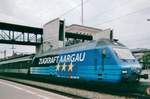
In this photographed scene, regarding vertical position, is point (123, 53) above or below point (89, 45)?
below

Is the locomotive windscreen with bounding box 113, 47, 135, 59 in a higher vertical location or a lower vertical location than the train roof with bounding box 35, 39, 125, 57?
lower

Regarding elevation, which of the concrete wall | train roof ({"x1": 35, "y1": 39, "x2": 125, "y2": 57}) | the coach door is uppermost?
the concrete wall

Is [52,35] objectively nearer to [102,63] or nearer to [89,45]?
[89,45]

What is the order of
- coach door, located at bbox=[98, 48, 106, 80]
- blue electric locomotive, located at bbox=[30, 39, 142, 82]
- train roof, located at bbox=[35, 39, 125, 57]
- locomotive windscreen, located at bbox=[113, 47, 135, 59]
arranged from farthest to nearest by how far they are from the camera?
train roof, located at bbox=[35, 39, 125, 57], coach door, located at bbox=[98, 48, 106, 80], locomotive windscreen, located at bbox=[113, 47, 135, 59], blue electric locomotive, located at bbox=[30, 39, 142, 82]

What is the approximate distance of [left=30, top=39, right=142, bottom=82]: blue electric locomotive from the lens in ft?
52.5

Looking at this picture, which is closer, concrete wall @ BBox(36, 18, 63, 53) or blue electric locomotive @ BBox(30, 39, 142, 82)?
blue electric locomotive @ BBox(30, 39, 142, 82)

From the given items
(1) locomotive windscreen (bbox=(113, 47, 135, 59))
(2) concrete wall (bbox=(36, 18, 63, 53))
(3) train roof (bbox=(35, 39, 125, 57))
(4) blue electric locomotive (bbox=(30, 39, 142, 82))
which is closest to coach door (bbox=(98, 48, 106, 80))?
(4) blue electric locomotive (bbox=(30, 39, 142, 82))

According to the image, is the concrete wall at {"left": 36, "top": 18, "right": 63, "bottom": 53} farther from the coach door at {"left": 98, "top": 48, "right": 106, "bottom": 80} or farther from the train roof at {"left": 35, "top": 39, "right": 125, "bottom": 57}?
the coach door at {"left": 98, "top": 48, "right": 106, "bottom": 80}

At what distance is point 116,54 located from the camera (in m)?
16.8

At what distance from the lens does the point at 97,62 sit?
18.0 m

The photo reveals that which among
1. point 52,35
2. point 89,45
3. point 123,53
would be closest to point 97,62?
point 123,53

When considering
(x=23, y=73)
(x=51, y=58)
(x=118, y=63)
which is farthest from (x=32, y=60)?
(x=118, y=63)

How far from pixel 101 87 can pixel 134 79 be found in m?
3.30

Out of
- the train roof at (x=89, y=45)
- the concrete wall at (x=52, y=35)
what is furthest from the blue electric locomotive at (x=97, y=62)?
the concrete wall at (x=52, y=35)
